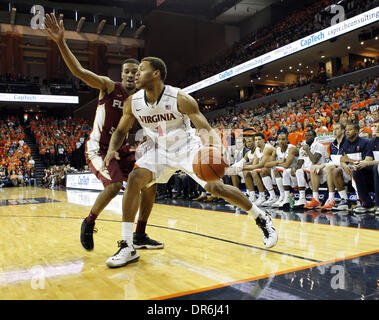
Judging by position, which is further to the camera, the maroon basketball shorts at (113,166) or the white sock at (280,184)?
the white sock at (280,184)

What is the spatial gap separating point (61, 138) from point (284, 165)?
19773 millimetres

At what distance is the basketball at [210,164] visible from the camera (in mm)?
2580

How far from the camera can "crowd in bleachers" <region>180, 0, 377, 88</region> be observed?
14.2 meters

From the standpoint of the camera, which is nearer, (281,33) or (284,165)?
(284,165)

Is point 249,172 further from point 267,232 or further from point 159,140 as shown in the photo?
point 159,140

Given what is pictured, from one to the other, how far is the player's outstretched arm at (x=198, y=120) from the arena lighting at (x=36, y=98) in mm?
23874

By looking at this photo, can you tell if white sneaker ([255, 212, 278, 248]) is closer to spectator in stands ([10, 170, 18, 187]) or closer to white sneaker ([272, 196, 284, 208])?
white sneaker ([272, 196, 284, 208])

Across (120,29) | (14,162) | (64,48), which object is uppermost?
(120,29)

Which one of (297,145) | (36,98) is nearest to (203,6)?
(36,98)

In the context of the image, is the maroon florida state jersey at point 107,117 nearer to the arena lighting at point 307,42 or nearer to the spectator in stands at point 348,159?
the spectator in stands at point 348,159

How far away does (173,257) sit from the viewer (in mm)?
2965

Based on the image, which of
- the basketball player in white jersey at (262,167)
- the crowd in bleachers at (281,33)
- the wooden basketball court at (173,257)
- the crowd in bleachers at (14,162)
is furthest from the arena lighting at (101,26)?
the wooden basketball court at (173,257)

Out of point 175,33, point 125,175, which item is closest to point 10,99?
point 175,33
